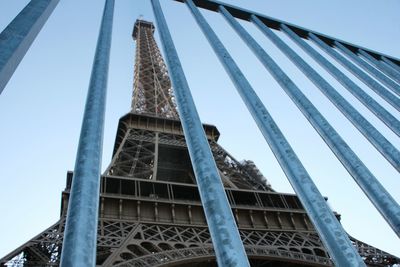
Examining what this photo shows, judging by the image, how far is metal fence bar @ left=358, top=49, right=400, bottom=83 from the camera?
675cm

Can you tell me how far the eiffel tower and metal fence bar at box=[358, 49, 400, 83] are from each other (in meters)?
8.90

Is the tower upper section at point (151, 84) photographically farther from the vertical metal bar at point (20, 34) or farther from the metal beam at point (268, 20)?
the vertical metal bar at point (20, 34)

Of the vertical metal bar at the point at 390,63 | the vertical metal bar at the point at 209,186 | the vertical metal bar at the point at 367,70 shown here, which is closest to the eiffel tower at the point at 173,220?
the vertical metal bar at the point at 367,70

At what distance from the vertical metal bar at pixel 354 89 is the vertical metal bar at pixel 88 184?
3323mm

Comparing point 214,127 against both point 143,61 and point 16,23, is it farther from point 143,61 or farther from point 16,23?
point 16,23

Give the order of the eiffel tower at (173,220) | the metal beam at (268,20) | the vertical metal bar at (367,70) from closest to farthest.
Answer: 1. the vertical metal bar at (367,70)
2. the metal beam at (268,20)
3. the eiffel tower at (173,220)

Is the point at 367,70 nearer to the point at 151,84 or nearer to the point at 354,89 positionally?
the point at 354,89

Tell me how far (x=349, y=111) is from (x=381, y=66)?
8.89 ft

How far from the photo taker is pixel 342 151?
399cm

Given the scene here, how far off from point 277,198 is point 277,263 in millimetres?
3096

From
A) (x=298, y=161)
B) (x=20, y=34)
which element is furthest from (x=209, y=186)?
(x=20, y=34)

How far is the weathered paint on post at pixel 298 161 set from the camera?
2.74 m

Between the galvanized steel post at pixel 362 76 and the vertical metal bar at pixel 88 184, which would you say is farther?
the galvanized steel post at pixel 362 76

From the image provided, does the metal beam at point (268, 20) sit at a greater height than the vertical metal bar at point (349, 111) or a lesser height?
greater
